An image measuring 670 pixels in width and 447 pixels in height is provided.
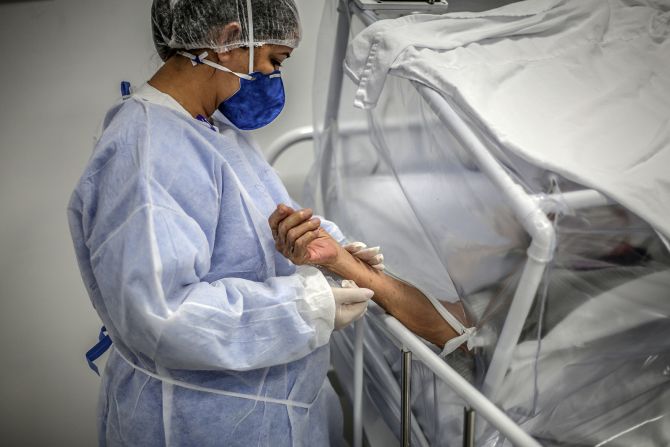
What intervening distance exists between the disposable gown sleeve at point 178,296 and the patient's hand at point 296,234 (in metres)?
0.06

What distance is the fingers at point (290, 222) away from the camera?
97cm

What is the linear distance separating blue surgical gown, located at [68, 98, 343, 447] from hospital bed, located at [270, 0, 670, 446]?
190 mm

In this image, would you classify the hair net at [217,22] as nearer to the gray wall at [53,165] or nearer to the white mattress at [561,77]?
the white mattress at [561,77]

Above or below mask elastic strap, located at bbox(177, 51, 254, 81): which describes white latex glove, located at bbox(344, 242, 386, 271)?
below

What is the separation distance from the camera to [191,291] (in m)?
0.89

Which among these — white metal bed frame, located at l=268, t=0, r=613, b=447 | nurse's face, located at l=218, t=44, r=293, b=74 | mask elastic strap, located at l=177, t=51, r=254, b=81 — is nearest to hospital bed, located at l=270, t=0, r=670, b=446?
white metal bed frame, located at l=268, t=0, r=613, b=447

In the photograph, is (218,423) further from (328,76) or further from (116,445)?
(328,76)

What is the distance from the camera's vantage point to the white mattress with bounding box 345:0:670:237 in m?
0.86

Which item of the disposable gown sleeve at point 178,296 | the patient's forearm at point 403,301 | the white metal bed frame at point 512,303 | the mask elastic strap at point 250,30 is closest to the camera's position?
the white metal bed frame at point 512,303

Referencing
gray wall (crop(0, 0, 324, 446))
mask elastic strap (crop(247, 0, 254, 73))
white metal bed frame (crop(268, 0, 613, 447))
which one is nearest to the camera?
white metal bed frame (crop(268, 0, 613, 447))

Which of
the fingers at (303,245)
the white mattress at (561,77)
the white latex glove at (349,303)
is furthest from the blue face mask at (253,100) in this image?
the white latex glove at (349,303)

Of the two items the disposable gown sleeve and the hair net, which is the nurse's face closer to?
the hair net

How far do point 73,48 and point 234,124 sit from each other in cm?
61

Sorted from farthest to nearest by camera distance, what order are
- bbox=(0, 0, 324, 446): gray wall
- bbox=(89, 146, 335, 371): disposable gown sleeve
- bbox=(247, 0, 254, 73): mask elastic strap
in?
bbox=(0, 0, 324, 446): gray wall → bbox=(247, 0, 254, 73): mask elastic strap → bbox=(89, 146, 335, 371): disposable gown sleeve
